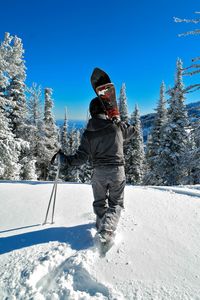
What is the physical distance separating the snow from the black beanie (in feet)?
5.78

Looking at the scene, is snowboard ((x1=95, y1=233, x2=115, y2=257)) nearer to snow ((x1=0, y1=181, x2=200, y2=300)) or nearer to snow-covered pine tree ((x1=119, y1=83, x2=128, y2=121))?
snow ((x1=0, y1=181, x2=200, y2=300))

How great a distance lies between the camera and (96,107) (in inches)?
125

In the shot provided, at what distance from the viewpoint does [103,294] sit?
192cm

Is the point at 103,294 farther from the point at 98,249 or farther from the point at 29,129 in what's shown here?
the point at 29,129

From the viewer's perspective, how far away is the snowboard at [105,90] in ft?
10.4

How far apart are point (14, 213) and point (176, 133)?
63.2 ft

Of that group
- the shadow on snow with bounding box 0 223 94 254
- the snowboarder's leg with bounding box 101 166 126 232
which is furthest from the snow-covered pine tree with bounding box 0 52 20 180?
the snowboarder's leg with bounding box 101 166 126 232

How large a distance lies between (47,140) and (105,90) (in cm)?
2178

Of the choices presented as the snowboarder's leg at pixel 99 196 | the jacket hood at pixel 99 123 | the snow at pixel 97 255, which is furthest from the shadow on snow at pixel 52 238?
the jacket hood at pixel 99 123

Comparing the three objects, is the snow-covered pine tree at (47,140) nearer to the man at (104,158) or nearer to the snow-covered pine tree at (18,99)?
the snow-covered pine tree at (18,99)

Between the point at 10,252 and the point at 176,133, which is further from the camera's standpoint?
the point at 176,133

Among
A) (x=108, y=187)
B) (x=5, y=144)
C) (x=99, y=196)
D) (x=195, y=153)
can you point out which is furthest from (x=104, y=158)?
(x=5, y=144)

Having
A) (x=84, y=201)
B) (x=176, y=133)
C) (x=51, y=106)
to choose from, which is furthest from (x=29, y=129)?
(x=84, y=201)

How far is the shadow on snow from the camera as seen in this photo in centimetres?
265
